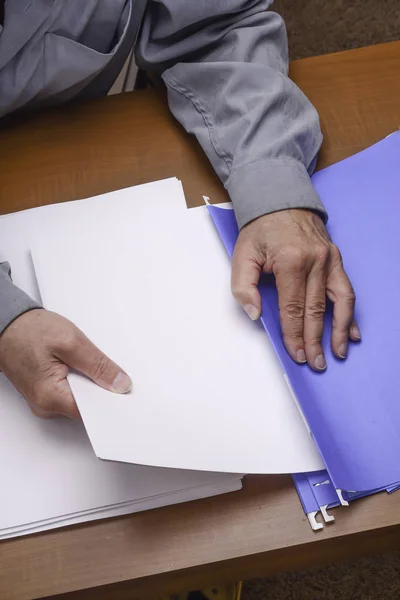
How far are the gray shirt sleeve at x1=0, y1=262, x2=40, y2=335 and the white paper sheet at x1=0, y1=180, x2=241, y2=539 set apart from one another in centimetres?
9

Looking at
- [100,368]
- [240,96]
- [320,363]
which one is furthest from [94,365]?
[240,96]

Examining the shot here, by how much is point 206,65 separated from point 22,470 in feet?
1.75

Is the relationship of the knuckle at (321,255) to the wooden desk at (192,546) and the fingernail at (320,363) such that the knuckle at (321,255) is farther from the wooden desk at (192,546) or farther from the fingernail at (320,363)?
the wooden desk at (192,546)

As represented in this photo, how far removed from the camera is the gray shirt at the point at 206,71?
73 centimetres

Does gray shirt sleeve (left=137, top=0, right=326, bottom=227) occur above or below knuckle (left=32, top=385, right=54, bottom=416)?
above

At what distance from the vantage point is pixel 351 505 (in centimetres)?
56

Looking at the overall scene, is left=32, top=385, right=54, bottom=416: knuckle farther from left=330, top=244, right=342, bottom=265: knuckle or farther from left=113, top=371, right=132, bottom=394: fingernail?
left=330, top=244, right=342, bottom=265: knuckle

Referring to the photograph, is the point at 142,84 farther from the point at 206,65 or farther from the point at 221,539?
the point at 221,539

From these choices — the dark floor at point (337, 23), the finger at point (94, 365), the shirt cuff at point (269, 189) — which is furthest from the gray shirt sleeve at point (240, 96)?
the dark floor at point (337, 23)

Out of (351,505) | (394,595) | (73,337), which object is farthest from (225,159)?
(394,595)

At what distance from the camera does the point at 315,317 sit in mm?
636

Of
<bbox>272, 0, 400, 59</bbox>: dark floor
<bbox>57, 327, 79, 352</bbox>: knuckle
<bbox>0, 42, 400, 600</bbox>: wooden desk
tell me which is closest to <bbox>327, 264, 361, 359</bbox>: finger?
<bbox>0, 42, 400, 600</bbox>: wooden desk

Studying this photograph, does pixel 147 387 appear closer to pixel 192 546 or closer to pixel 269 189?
pixel 192 546

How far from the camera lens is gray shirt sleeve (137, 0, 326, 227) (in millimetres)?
717
